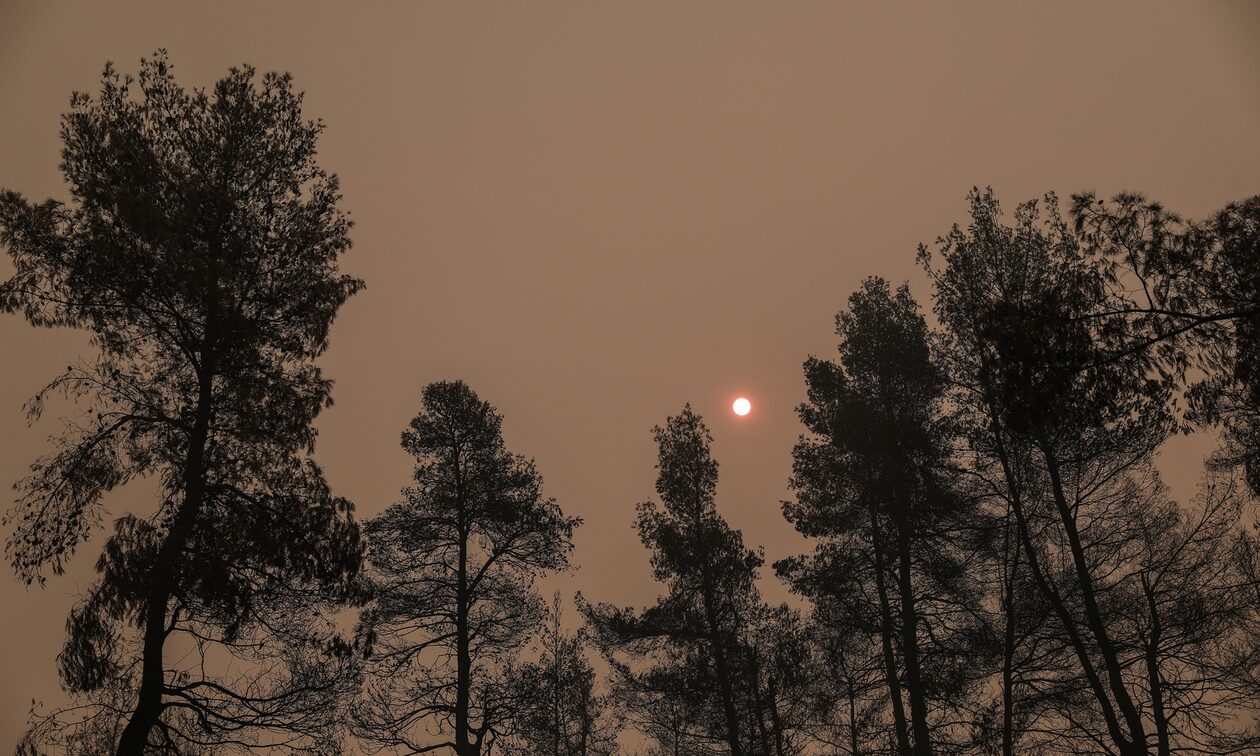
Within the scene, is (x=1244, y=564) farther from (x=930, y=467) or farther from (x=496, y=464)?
(x=496, y=464)

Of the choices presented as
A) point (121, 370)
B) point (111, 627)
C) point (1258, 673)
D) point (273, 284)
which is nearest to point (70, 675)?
point (111, 627)

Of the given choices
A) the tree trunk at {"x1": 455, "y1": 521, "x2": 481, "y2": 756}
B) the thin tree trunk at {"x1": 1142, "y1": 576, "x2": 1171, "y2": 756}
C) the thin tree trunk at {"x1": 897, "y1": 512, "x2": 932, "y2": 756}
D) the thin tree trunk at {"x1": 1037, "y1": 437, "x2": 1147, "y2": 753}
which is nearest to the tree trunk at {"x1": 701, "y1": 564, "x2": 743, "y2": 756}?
the thin tree trunk at {"x1": 897, "y1": 512, "x2": 932, "y2": 756}

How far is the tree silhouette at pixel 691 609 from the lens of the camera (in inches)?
813

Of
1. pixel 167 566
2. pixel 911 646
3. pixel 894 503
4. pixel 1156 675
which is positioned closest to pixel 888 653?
pixel 911 646

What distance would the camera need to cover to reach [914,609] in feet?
59.4

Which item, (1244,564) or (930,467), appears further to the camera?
(1244,564)

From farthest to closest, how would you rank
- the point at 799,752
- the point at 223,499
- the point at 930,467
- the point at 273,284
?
1. the point at 799,752
2. the point at 930,467
3. the point at 273,284
4. the point at 223,499

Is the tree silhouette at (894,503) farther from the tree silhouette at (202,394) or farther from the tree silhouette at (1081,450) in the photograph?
the tree silhouette at (202,394)

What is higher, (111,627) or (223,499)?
(223,499)

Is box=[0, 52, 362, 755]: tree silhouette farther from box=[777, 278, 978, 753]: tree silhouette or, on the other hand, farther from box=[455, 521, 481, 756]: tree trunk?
box=[777, 278, 978, 753]: tree silhouette

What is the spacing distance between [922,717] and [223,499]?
577 inches

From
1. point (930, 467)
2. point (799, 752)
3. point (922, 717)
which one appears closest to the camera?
point (922, 717)

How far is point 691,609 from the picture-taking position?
20.9 m

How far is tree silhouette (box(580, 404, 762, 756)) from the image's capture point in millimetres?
20641
